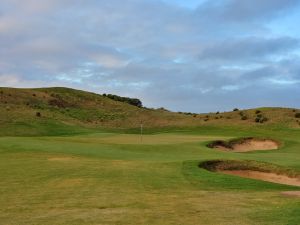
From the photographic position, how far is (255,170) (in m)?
24.6

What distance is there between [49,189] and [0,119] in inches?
1908

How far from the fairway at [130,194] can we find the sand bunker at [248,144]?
14.1 metres

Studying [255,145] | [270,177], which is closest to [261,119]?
[255,145]

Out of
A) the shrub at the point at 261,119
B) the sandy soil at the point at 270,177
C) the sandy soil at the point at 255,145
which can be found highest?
the shrub at the point at 261,119

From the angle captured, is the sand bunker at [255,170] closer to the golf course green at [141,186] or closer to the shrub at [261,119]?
the golf course green at [141,186]

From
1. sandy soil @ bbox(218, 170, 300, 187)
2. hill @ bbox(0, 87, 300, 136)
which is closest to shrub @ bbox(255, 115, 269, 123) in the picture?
hill @ bbox(0, 87, 300, 136)

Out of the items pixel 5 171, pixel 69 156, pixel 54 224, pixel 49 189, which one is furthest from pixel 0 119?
pixel 54 224

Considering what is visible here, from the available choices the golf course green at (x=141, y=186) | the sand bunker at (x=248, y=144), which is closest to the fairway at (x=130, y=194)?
the golf course green at (x=141, y=186)

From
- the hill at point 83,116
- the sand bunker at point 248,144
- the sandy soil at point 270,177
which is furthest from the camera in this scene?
the hill at point 83,116

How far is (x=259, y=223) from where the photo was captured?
11.3m

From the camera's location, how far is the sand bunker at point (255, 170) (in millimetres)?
22766

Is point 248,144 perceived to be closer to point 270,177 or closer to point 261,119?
point 270,177

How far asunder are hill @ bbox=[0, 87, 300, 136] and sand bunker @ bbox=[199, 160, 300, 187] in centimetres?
3628

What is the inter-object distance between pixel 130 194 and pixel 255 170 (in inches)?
403
